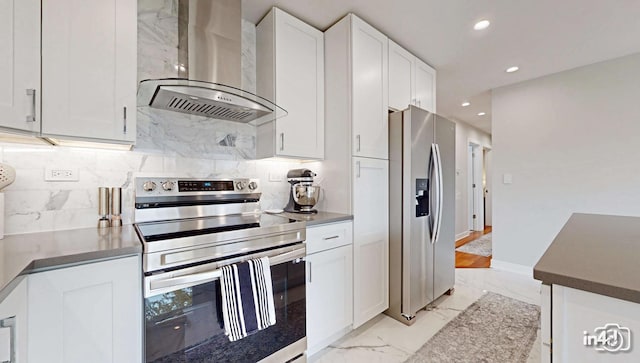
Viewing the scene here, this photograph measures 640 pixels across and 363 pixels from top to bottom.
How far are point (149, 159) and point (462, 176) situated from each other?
5.65 meters

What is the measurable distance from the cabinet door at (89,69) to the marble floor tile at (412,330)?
194 centimetres

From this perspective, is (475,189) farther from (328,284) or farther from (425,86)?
(328,284)

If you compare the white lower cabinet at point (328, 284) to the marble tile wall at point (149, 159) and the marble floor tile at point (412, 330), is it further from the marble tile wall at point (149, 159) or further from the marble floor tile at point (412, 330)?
the marble tile wall at point (149, 159)

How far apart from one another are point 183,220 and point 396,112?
1969 mm

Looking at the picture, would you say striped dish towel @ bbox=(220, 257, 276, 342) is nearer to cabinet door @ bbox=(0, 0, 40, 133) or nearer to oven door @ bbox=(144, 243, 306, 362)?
oven door @ bbox=(144, 243, 306, 362)

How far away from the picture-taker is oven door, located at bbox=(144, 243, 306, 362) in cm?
109

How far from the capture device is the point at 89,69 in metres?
1.25

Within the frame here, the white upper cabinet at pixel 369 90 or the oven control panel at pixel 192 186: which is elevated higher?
the white upper cabinet at pixel 369 90

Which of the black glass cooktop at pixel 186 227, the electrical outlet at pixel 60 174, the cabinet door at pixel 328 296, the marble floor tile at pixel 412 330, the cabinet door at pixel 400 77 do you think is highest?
the cabinet door at pixel 400 77

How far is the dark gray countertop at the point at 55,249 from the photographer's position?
0.81m

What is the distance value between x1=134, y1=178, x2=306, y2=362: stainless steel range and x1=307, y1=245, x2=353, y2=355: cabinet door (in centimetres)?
9

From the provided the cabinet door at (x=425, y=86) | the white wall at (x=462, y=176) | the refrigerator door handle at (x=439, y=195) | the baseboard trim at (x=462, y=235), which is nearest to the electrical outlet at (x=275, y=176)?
the refrigerator door handle at (x=439, y=195)

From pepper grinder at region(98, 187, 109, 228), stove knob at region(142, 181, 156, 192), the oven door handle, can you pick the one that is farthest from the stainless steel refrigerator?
pepper grinder at region(98, 187, 109, 228)

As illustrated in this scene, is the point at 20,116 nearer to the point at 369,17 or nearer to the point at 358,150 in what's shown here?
the point at 358,150
